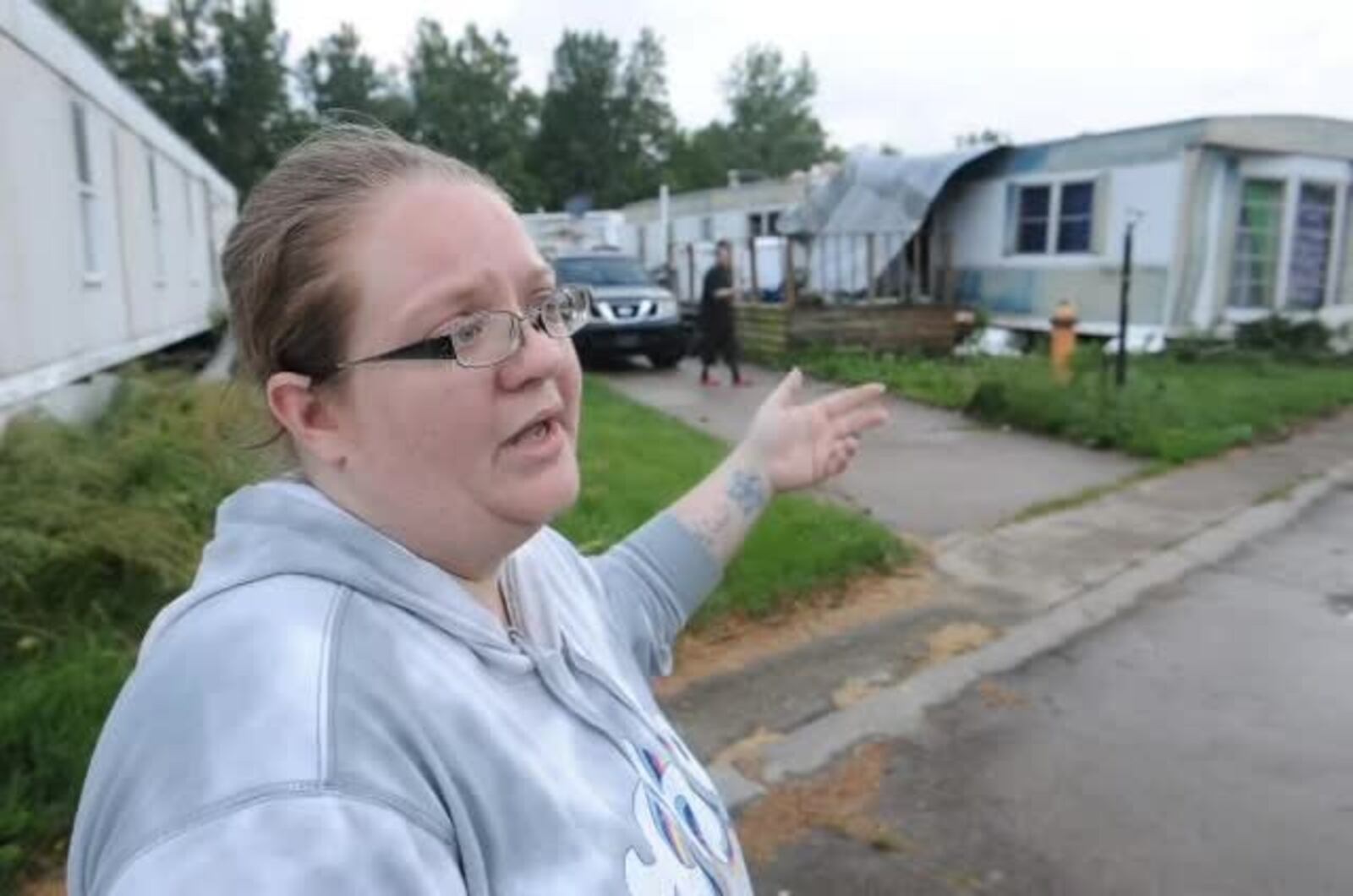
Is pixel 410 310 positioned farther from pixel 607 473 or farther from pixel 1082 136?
pixel 1082 136

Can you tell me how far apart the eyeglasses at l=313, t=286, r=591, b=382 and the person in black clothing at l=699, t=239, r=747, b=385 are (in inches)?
473

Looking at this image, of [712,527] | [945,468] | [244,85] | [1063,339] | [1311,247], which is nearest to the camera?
[712,527]

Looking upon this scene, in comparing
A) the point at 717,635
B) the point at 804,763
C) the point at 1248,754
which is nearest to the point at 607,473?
the point at 717,635

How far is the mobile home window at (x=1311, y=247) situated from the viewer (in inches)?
590

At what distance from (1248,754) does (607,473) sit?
426 cm

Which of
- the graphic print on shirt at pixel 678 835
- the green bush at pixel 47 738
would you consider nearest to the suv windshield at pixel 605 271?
the green bush at pixel 47 738

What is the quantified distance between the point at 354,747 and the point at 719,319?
41.6 feet

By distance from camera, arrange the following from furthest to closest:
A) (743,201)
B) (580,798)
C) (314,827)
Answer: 1. (743,201)
2. (580,798)
3. (314,827)

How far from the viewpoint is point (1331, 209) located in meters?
15.3

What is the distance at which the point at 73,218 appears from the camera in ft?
28.8

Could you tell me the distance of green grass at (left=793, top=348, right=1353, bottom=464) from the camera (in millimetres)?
9141

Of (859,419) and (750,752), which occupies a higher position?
(859,419)

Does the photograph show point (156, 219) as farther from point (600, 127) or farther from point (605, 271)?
point (600, 127)

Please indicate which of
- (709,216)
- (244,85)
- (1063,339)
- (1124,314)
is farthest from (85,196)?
(244,85)
